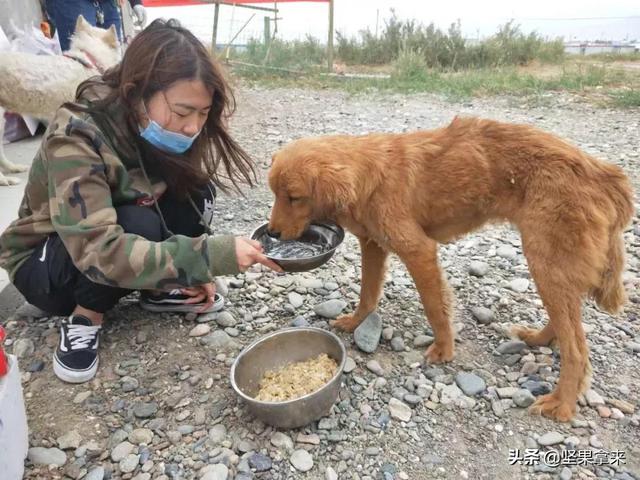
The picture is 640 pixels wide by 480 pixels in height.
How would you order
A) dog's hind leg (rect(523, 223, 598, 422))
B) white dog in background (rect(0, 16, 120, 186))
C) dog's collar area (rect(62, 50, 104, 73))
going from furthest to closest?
dog's collar area (rect(62, 50, 104, 73)) < white dog in background (rect(0, 16, 120, 186)) < dog's hind leg (rect(523, 223, 598, 422))

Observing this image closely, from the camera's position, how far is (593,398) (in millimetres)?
2701

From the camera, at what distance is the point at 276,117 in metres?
8.17

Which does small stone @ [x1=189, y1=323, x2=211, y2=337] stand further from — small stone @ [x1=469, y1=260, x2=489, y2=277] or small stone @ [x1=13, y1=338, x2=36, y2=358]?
small stone @ [x1=469, y1=260, x2=489, y2=277]

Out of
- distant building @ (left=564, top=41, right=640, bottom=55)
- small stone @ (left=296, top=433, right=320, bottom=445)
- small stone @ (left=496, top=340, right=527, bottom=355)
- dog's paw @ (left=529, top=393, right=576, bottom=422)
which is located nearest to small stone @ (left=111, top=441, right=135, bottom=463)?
small stone @ (left=296, top=433, right=320, bottom=445)

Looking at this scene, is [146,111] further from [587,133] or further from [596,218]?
[587,133]

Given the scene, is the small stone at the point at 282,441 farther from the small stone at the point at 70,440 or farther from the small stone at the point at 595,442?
the small stone at the point at 595,442

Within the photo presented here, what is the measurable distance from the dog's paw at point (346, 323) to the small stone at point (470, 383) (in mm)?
697

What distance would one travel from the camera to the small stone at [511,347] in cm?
306

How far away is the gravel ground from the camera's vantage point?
2.37m

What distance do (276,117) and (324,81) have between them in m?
3.43

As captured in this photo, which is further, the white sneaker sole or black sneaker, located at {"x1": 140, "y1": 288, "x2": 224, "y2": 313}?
black sneaker, located at {"x1": 140, "y1": 288, "x2": 224, "y2": 313}

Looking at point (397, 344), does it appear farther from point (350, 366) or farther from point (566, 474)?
point (566, 474)

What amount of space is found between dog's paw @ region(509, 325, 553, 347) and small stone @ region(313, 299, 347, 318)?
1043 millimetres

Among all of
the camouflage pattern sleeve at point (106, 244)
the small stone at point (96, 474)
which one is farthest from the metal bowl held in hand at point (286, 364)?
the small stone at point (96, 474)
